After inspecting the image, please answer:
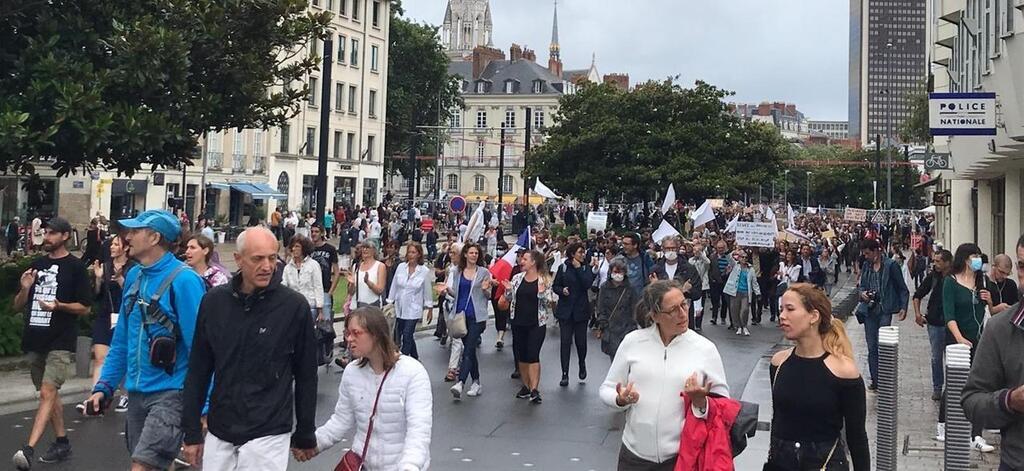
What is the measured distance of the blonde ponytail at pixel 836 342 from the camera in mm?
5211

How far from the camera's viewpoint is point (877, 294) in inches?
521

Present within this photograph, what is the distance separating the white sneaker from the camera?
9438mm

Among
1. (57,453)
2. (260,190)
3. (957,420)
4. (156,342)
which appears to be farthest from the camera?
(260,190)

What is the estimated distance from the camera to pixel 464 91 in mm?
120500

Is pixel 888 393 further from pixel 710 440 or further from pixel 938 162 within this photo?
pixel 938 162

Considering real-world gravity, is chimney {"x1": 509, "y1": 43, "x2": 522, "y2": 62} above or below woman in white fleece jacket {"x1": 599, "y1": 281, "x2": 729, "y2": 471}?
above

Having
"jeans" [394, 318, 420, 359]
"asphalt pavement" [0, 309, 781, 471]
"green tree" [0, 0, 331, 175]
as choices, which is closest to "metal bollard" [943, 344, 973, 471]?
"asphalt pavement" [0, 309, 781, 471]

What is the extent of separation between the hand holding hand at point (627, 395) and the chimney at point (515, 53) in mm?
116520

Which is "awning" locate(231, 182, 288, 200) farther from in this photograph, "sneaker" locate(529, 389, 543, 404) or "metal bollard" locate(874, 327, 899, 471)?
"metal bollard" locate(874, 327, 899, 471)

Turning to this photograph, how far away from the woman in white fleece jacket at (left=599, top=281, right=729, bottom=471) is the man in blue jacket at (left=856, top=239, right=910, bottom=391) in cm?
845

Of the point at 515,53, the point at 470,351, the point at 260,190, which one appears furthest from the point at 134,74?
the point at 515,53

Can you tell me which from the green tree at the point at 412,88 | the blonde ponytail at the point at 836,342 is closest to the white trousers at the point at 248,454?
the blonde ponytail at the point at 836,342

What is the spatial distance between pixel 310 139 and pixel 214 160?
32.2ft

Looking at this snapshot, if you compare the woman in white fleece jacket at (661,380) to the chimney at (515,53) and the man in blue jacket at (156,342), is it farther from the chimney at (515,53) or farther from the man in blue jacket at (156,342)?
the chimney at (515,53)
